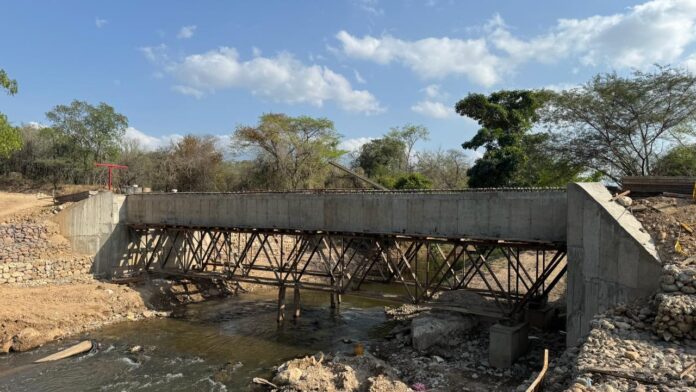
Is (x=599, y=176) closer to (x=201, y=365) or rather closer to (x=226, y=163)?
(x=201, y=365)

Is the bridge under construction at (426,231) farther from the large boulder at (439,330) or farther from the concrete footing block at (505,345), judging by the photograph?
the large boulder at (439,330)

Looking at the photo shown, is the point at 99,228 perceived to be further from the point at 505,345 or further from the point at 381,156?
the point at 381,156

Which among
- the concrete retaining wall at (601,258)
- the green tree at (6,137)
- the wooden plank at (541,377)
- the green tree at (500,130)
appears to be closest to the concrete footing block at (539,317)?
the concrete retaining wall at (601,258)

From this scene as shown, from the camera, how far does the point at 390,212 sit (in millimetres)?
15844

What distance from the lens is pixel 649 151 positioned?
25.2 metres

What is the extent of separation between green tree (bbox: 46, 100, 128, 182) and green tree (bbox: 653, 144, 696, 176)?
46937 mm

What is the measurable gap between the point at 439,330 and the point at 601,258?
19.6 ft

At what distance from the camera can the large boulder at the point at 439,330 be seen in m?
14.8

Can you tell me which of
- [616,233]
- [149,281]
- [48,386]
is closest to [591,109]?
[616,233]

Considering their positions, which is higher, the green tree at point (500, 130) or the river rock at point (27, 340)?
the green tree at point (500, 130)

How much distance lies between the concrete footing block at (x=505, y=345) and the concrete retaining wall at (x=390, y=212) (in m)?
2.79

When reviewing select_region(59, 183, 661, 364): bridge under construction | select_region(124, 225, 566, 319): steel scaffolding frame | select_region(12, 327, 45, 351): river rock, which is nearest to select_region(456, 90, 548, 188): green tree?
select_region(124, 225, 566, 319): steel scaffolding frame

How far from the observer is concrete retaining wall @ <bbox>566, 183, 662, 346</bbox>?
10156mm

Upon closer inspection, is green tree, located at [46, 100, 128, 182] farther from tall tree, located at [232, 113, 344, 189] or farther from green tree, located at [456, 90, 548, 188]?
green tree, located at [456, 90, 548, 188]
